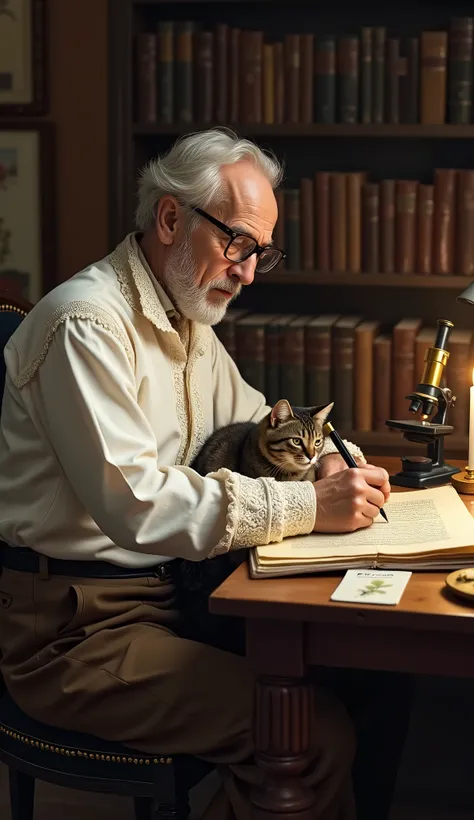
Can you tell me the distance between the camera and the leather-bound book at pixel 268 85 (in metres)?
2.92

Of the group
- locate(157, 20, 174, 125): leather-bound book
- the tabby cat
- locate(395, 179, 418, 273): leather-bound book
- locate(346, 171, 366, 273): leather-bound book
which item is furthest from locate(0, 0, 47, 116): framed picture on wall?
the tabby cat

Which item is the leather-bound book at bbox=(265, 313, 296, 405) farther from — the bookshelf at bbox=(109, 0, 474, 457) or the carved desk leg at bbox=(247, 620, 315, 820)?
the carved desk leg at bbox=(247, 620, 315, 820)

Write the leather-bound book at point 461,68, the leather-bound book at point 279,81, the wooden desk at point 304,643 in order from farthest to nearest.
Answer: the leather-bound book at point 279,81, the leather-bound book at point 461,68, the wooden desk at point 304,643

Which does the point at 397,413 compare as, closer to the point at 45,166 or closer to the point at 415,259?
the point at 415,259

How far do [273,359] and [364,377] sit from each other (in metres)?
0.26

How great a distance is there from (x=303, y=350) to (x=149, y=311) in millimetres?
1200

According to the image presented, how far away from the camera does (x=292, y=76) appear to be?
2.91 metres

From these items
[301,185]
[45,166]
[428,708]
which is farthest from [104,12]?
[428,708]

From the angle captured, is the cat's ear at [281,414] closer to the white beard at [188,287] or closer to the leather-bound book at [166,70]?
the white beard at [188,287]

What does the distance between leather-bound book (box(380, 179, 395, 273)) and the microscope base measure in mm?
1004

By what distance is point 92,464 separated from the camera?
5.29ft

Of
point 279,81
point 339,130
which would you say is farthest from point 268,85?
point 339,130

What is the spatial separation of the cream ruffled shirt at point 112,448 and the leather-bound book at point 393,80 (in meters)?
1.21

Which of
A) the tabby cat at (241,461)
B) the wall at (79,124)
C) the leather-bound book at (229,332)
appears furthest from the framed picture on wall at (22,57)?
the tabby cat at (241,461)
